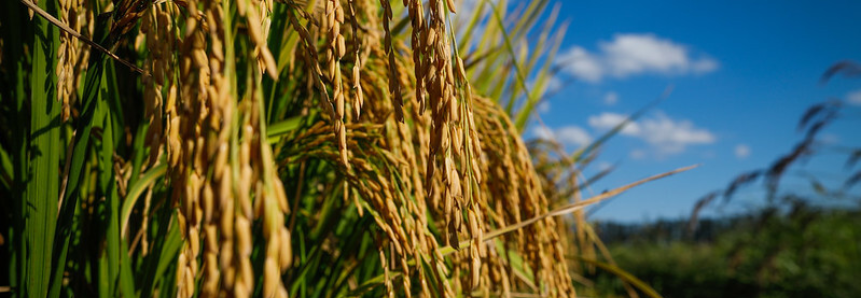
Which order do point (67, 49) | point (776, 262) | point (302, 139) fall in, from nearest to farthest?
point (67, 49), point (302, 139), point (776, 262)

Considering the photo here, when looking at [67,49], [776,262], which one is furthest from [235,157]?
[776,262]

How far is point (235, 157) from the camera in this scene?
1.17 ft

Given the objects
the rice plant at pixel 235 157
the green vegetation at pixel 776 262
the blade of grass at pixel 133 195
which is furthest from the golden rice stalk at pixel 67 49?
the green vegetation at pixel 776 262

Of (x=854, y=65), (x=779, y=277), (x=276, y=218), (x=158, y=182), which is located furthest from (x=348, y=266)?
(x=779, y=277)

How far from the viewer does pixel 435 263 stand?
731mm

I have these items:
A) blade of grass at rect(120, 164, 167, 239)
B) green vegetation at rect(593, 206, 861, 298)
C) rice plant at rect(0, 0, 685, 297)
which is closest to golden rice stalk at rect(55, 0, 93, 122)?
rice plant at rect(0, 0, 685, 297)

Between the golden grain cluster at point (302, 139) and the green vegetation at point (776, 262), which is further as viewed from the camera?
the green vegetation at point (776, 262)

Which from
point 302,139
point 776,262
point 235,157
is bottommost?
point 776,262

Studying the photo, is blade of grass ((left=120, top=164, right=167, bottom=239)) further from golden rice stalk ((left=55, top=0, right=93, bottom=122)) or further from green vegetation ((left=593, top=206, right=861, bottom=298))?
green vegetation ((left=593, top=206, right=861, bottom=298))

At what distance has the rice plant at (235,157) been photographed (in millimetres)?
400

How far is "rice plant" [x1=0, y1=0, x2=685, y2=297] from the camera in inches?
15.7

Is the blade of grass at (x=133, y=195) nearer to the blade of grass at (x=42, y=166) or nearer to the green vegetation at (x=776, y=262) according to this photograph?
the blade of grass at (x=42, y=166)

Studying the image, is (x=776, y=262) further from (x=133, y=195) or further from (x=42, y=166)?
(x=42, y=166)

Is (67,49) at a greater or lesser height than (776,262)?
greater
